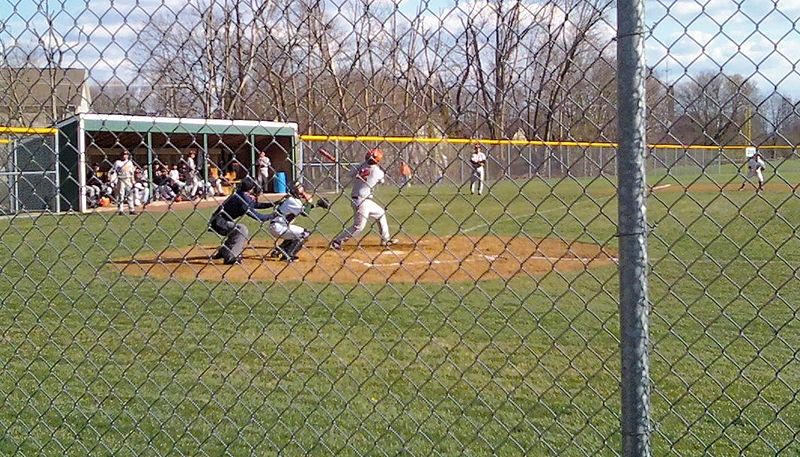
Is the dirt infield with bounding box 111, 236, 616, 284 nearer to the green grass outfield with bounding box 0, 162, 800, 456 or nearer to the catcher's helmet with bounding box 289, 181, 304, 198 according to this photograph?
the green grass outfield with bounding box 0, 162, 800, 456

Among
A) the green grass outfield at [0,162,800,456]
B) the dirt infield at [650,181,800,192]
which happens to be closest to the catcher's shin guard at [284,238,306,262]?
the green grass outfield at [0,162,800,456]

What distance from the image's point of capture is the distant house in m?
3.76

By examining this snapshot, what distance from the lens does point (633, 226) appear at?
8.08 feet

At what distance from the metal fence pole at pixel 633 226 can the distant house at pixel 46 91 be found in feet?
6.92

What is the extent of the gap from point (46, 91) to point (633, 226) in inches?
136

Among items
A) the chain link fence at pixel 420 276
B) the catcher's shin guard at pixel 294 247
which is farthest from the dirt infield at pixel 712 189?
the catcher's shin guard at pixel 294 247

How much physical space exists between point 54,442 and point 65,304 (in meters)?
4.23

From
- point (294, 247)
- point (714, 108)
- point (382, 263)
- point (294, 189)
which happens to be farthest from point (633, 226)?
point (382, 263)

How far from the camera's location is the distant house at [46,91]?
3764 millimetres

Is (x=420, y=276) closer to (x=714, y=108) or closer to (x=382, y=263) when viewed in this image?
(x=714, y=108)

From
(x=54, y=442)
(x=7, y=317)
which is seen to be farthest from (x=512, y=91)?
(x=7, y=317)

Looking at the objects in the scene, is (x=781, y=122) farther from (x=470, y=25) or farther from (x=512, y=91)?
(x=470, y=25)

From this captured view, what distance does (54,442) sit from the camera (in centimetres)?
441

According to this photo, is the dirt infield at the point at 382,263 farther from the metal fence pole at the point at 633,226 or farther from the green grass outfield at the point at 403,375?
the metal fence pole at the point at 633,226
